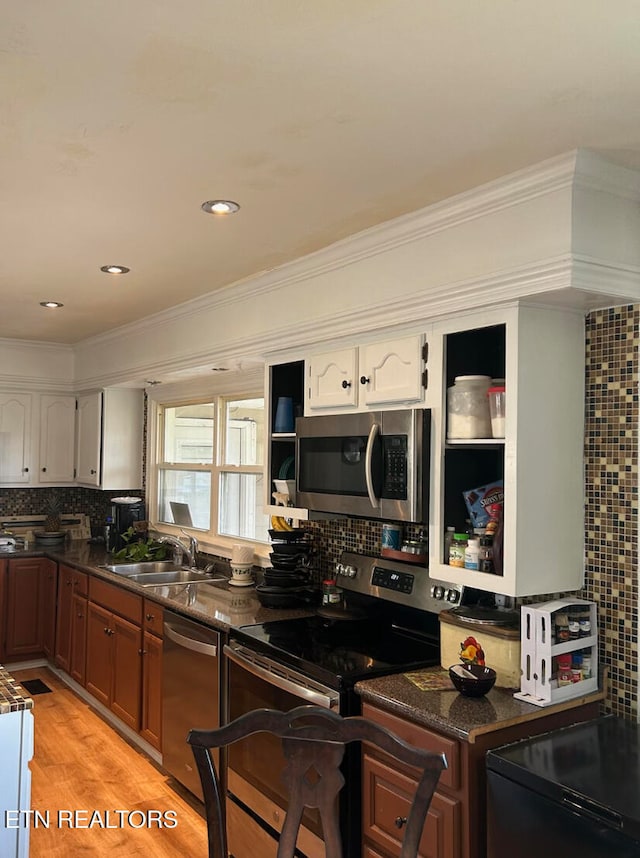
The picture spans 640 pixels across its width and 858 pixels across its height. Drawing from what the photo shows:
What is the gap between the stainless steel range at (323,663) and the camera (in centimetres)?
238

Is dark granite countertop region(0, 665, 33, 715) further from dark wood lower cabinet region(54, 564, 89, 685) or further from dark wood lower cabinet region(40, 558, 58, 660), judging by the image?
dark wood lower cabinet region(40, 558, 58, 660)

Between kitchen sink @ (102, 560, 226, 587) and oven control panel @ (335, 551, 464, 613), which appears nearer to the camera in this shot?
oven control panel @ (335, 551, 464, 613)

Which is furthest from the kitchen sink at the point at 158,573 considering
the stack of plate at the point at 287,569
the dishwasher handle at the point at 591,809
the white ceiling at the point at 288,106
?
the dishwasher handle at the point at 591,809

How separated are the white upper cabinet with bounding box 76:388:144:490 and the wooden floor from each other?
67.2 inches

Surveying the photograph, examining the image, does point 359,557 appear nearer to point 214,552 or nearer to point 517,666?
point 517,666

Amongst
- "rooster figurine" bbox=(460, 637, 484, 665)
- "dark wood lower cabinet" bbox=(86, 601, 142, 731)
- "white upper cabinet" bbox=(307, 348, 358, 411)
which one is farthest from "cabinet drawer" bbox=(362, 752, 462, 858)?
"dark wood lower cabinet" bbox=(86, 601, 142, 731)

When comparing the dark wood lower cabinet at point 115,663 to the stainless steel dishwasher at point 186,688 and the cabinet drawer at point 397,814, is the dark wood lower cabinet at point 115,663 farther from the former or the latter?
the cabinet drawer at point 397,814

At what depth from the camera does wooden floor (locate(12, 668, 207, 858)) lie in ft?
9.85

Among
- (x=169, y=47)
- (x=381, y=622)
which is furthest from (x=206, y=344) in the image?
(x=169, y=47)

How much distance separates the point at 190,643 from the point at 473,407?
1693mm

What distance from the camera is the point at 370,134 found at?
1.93 m

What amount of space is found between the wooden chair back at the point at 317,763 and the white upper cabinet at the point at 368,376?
126cm

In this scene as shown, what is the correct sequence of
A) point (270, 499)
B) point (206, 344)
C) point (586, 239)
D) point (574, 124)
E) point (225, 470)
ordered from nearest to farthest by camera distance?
1. point (574, 124)
2. point (586, 239)
3. point (270, 499)
4. point (206, 344)
5. point (225, 470)

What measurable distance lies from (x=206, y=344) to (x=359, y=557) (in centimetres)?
145
